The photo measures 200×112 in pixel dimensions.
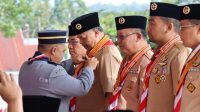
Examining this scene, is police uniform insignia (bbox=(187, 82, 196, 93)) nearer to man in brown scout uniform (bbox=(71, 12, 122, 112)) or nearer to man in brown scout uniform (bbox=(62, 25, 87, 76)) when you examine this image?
man in brown scout uniform (bbox=(71, 12, 122, 112))

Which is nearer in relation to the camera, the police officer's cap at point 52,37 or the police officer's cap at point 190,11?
the police officer's cap at point 190,11

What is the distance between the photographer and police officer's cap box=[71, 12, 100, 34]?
10.3ft

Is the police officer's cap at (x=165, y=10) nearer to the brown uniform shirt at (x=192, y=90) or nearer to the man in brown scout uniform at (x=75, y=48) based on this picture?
the brown uniform shirt at (x=192, y=90)

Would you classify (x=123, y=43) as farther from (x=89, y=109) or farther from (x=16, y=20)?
(x=16, y=20)

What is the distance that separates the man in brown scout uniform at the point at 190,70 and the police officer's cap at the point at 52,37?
31.0 inches

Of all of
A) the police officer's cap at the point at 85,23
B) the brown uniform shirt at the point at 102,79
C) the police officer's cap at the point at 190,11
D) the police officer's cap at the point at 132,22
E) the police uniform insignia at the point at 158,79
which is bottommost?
the brown uniform shirt at the point at 102,79

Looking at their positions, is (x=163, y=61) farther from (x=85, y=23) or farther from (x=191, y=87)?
(x=85, y=23)

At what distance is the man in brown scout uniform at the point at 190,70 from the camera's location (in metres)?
2.24

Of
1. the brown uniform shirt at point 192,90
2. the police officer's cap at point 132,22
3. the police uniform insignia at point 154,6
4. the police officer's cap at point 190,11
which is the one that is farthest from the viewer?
the police officer's cap at point 132,22

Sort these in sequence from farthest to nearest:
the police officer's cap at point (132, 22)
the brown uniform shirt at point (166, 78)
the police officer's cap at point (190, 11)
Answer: the police officer's cap at point (132, 22)
the brown uniform shirt at point (166, 78)
the police officer's cap at point (190, 11)

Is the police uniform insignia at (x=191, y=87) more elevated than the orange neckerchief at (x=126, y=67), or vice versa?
the police uniform insignia at (x=191, y=87)

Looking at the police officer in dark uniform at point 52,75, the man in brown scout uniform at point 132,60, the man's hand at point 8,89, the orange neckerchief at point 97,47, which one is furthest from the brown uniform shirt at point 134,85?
the man's hand at point 8,89

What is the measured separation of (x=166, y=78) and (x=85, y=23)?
0.86 m

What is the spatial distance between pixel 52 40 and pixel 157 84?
2.22 feet
